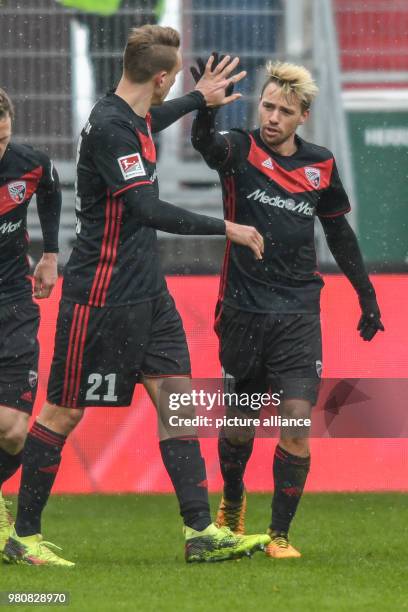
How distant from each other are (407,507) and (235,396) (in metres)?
1.62

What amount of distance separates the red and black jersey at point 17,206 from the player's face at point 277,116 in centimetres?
94

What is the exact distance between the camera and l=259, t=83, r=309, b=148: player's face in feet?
19.7

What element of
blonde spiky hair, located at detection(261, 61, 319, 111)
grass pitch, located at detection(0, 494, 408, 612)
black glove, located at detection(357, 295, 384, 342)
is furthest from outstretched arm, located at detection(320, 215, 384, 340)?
grass pitch, located at detection(0, 494, 408, 612)

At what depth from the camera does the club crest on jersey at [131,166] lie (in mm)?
5309

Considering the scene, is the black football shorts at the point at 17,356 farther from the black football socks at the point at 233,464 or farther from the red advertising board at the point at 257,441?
the red advertising board at the point at 257,441

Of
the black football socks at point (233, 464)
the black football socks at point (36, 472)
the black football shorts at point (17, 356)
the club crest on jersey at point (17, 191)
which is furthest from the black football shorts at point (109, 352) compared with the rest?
the black football socks at point (233, 464)

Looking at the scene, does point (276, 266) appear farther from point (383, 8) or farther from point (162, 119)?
point (383, 8)

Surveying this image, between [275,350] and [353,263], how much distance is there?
0.64 meters

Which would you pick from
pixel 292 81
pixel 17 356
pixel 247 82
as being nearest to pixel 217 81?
pixel 292 81

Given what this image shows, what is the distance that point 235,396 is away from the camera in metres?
6.22

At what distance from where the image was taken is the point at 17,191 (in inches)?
236

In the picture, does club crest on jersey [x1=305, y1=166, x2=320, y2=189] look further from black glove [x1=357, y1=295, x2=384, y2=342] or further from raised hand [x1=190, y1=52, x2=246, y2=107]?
black glove [x1=357, y1=295, x2=384, y2=342]

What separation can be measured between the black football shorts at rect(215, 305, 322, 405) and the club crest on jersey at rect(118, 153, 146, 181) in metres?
0.99

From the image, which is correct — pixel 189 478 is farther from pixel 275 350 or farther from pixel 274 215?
pixel 274 215
